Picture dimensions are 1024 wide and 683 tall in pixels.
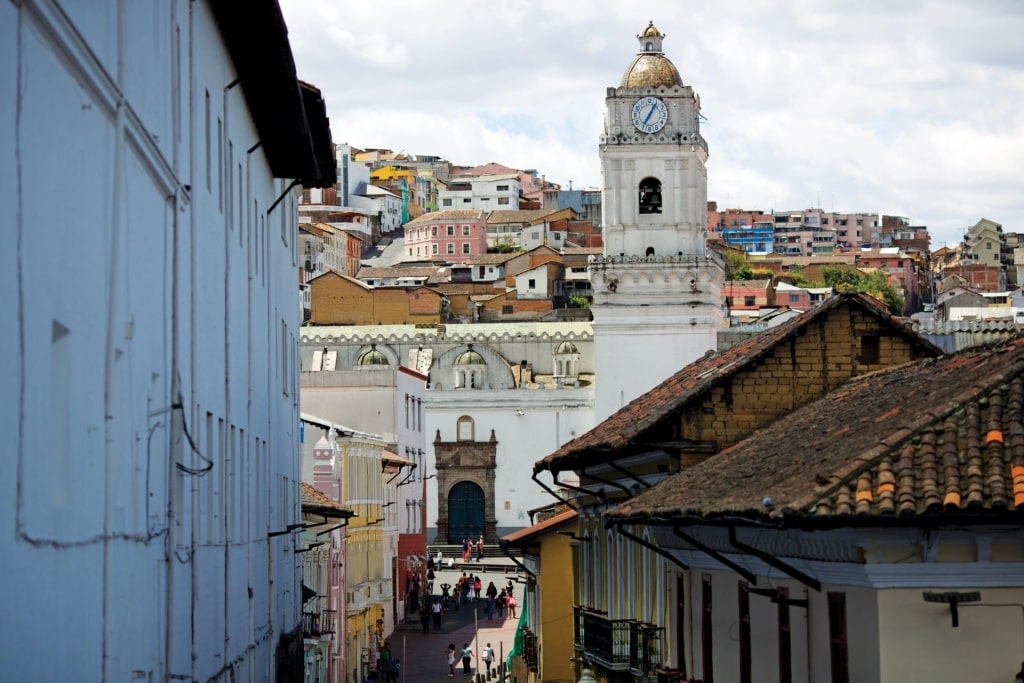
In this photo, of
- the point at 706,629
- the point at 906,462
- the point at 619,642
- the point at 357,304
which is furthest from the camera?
the point at 357,304

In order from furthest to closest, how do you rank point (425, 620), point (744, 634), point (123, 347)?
point (425, 620), point (744, 634), point (123, 347)

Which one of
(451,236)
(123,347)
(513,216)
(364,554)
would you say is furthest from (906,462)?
(513,216)

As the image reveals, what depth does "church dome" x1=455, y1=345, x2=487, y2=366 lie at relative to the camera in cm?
10664

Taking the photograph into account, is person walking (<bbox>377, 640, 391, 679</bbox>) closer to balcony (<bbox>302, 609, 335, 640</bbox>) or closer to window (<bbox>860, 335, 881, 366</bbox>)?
balcony (<bbox>302, 609, 335, 640</bbox>)

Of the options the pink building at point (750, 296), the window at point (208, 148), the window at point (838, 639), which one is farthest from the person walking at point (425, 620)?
the pink building at point (750, 296)

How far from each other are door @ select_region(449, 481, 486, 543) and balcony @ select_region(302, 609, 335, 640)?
59.1 m

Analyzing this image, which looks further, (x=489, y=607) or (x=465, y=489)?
(x=465, y=489)

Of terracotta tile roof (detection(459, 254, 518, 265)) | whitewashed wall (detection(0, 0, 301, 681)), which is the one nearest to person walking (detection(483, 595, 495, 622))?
whitewashed wall (detection(0, 0, 301, 681))

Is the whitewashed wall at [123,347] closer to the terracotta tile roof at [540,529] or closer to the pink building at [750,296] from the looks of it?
the terracotta tile roof at [540,529]

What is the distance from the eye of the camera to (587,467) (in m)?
28.8

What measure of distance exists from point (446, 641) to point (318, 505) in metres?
21.9

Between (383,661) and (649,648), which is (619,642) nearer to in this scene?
(649,648)

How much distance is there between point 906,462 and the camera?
1399cm

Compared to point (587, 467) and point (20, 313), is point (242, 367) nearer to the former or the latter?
point (587, 467)
